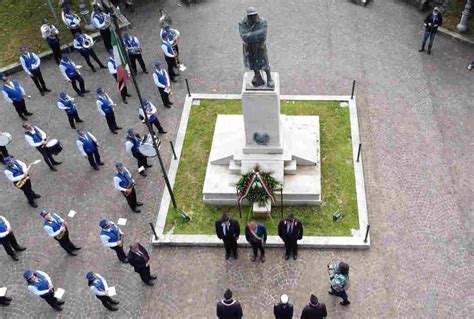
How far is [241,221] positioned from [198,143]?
2.99 m

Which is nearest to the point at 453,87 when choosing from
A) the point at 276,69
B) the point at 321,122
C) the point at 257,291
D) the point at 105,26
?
the point at 321,122

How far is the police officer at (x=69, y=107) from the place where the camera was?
1373 cm

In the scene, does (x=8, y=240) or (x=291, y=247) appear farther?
(x=8, y=240)

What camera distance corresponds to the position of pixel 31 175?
13.5 metres

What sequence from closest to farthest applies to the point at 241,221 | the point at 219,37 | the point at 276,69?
the point at 241,221 → the point at 276,69 → the point at 219,37

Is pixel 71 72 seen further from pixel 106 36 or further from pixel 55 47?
pixel 106 36

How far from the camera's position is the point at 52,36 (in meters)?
16.3

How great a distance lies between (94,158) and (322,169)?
238 inches

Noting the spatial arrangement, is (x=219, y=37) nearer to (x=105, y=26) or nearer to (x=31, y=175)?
(x=105, y=26)

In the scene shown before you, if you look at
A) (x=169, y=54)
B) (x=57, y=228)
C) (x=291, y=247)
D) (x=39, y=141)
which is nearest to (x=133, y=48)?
(x=169, y=54)

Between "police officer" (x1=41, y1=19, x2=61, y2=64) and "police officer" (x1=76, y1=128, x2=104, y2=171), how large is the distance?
5.20 meters

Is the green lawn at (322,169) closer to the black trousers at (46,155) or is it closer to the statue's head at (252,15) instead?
the black trousers at (46,155)

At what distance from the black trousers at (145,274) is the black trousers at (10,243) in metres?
A: 3.26

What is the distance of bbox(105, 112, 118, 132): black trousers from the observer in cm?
1387
